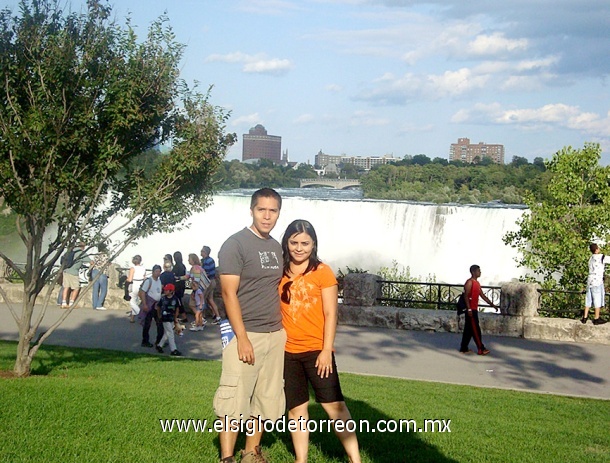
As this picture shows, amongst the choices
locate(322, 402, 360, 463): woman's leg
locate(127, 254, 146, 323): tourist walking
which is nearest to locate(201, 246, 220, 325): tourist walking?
locate(127, 254, 146, 323): tourist walking

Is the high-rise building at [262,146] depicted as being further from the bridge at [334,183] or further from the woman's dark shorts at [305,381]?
the woman's dark shorts at [305,381]

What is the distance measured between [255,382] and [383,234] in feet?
120

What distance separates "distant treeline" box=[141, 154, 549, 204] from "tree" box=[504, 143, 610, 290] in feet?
177

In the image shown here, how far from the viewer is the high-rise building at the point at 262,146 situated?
11981cm

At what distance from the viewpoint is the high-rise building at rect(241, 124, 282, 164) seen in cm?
11981

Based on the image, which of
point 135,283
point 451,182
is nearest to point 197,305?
point 135,283

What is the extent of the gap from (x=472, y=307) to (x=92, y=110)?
674 centimetres

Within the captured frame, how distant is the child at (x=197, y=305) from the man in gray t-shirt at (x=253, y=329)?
32.2 ft

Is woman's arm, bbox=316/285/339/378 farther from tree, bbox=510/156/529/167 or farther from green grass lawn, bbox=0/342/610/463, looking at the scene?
tree, bbox=510/156/529/167

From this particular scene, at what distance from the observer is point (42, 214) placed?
819 cm

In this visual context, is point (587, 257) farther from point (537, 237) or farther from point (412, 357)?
point (412, 357)

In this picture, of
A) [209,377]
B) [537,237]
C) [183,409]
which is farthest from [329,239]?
[183,409]

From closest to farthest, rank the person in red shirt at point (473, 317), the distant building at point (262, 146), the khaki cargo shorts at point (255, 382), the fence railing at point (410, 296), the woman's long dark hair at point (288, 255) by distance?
the khaki cargo shorts at point (255, 382)
the woman's long dark hair at point (288, 255)
the person in red shirt at point (473, 317)
the fence railing at point (410, 296)
the distant building at point (262, 146)

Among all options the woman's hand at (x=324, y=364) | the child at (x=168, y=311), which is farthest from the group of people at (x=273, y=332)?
the child at (x=168, y=311)
